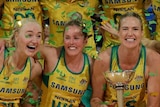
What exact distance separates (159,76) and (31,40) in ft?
2.39

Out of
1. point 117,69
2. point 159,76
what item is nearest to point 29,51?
point 117,69

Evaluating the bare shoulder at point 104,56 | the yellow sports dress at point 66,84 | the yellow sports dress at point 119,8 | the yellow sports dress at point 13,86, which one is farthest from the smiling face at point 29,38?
the yellow sports dress at point 119,8

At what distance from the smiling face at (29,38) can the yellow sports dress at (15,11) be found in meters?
0.63

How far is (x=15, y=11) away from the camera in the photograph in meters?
3.53

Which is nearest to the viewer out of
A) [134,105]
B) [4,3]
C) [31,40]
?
[31,40]

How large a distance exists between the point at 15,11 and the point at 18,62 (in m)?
0.68

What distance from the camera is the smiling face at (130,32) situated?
289 cm

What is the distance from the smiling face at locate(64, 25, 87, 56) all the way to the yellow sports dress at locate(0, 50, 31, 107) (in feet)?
0.79

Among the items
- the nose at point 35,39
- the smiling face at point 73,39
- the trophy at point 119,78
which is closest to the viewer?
the trophy at point 119,78

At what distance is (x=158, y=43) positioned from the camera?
3143 mm

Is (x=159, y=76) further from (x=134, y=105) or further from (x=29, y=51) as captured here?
(x=29, y=51)

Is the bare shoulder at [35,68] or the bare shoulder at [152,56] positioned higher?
the bare shoulder at [152,56]

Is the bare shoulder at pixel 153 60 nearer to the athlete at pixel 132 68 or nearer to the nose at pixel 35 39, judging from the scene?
the athlete at pixel 132 68

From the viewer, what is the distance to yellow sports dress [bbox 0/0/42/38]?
3518mm
